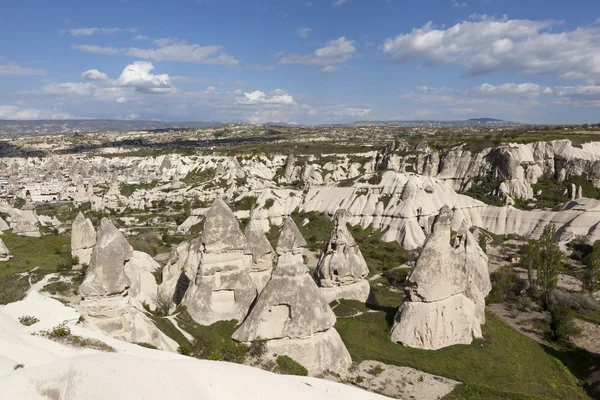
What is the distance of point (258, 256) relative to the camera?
19.0 metres

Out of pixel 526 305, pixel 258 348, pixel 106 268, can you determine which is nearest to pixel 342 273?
pixel 258 348

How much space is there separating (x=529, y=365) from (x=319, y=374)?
9.23 m

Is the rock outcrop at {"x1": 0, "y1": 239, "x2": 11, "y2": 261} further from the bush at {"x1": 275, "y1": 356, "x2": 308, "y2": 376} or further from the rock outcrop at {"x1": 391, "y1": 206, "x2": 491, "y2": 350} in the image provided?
the rock outcrop at {"x1": 391, "y1": 206, "x2": 491, "y2": 350}

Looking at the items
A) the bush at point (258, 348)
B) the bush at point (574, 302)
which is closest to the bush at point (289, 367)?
the bush at point (258, 348)

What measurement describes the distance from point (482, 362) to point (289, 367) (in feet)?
25.3

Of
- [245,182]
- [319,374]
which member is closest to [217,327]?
[319,374]

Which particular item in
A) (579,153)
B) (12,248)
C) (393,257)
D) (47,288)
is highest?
(579,153)

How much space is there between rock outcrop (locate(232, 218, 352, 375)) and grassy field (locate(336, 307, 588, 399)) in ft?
7.33

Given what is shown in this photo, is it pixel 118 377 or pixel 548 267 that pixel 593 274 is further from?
pixel 118 377

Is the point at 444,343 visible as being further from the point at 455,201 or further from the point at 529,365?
the point at 455,201

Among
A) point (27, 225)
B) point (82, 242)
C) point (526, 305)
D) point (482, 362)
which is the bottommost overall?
point (526, 305)

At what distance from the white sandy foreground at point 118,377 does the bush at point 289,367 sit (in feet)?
4.38

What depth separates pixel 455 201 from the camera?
51594mm

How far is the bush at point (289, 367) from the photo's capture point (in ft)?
40.7
